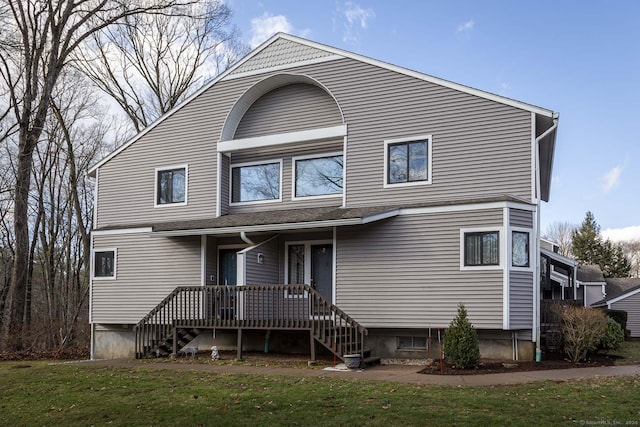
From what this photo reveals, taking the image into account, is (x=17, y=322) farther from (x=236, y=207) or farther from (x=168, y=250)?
(x=236, y=207)

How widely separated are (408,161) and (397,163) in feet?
1.01

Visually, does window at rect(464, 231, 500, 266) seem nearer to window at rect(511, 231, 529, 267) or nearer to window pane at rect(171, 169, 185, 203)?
window at rect(511, 231, 529, 267)

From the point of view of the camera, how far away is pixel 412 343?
Result: 15.5 m

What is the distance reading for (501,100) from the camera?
48.8 feet

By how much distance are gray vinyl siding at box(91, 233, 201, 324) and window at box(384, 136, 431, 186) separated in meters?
6.21

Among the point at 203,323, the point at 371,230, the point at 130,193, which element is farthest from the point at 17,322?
the point at 371,230

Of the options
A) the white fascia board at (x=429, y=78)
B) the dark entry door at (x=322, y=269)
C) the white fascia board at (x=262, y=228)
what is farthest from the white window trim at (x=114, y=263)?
the white fascia board at (x=429, y=78)

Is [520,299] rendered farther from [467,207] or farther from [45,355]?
[45,355]

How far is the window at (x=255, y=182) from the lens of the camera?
1836 cm

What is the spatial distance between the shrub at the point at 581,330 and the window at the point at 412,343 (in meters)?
3.26

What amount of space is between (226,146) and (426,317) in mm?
7721

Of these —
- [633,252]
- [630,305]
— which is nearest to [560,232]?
[633,252]

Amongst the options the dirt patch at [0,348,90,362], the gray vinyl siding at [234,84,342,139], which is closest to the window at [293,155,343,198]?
the gray vinyl siding at [234,84,342,139]

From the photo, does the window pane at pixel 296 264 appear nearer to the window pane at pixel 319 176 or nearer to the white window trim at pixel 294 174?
the white window trim at pixel 294 174
